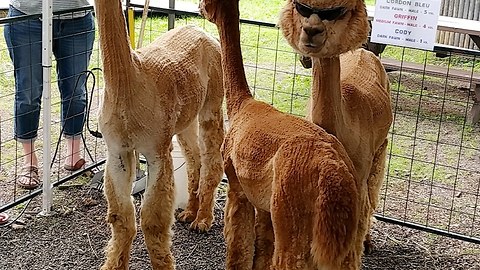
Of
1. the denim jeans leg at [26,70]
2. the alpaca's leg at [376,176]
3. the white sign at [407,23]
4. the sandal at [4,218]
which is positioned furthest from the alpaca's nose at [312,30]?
the sandal at [4,218]

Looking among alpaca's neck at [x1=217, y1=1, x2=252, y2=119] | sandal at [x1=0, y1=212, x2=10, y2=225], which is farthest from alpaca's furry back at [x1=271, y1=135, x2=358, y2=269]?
sandal at [x1=0, y1=212, x2=10, y2=225]

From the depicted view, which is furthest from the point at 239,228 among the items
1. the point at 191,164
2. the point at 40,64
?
the point at 40,64

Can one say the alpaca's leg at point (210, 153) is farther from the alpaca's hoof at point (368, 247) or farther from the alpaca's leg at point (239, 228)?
the alpaca's leg at point (239, 228)

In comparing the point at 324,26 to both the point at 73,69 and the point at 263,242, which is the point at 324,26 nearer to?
the point at 263,242

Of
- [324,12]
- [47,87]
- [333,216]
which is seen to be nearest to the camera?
[333,216]

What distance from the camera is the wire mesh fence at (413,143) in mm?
4156

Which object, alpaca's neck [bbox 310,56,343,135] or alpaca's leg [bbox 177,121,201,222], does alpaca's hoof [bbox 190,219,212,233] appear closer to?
alpaca's leg [bbox 177,121,201,222]

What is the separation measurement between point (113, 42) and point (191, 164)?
1.28 metres

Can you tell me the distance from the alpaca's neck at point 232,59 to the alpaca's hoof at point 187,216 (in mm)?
1354

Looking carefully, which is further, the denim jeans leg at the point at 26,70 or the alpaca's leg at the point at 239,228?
the denim jeans leg at the point at 26,70

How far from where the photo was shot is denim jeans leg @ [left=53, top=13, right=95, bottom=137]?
13.5 ft

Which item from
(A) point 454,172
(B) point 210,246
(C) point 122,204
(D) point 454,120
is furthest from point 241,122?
(D) point 454,120

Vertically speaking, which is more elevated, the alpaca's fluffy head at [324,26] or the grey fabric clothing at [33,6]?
the alpaca's fluffy head at [324,26]

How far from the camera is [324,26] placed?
217cm
